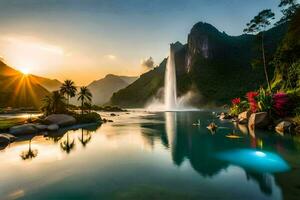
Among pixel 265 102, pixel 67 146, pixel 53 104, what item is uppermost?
pixel 53 104

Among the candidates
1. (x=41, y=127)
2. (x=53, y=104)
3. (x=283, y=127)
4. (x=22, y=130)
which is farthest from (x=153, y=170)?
(x=53, y=104)

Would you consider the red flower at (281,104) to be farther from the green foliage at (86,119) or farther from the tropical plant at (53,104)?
the tropical plant at (53,104)

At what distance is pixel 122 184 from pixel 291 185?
9.86 meters

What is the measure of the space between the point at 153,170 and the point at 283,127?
1098 inches

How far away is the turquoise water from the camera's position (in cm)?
1396

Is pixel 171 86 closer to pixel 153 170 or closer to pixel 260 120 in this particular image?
pixel 260 120

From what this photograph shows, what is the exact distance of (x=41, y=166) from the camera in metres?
20.3

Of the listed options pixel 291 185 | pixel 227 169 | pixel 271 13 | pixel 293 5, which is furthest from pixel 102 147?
pixel 293 5

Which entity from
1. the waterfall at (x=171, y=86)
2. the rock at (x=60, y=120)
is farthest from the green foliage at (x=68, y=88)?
the waterfall at (x=171, y=86)

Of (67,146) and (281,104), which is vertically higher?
(281,104)

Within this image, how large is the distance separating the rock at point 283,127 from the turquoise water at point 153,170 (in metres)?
8.20

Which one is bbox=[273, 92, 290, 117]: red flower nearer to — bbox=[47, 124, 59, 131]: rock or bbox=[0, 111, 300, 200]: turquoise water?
bbox=[0, 111, 300, 200]: turquoise water

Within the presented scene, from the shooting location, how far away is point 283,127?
126 feet

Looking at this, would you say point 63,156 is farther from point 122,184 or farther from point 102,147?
point 122,184
